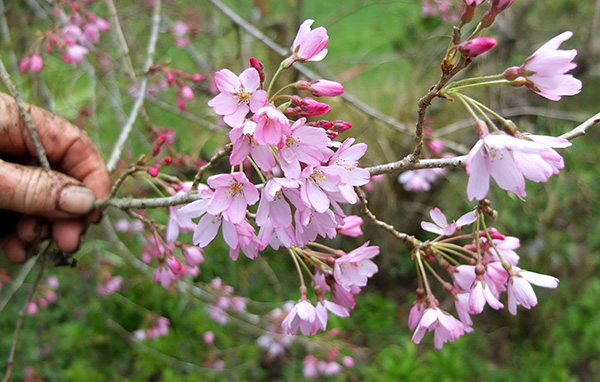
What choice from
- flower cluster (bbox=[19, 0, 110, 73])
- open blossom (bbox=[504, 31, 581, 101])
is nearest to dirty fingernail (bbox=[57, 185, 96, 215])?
flower cluster (bbox=[19, 0, 110, 73])

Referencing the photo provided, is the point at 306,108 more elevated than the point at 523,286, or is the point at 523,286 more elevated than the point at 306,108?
the point at 306,108

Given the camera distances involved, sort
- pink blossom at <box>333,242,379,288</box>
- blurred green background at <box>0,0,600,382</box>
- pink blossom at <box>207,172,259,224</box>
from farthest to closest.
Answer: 1. blurred green background at <box>0,0,600,382</box>
2. pink blossom at <box>333,242,379,288</box>
3. pink blossom at <box>207,172,259,224</box>

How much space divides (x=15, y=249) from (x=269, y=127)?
55.6 inches

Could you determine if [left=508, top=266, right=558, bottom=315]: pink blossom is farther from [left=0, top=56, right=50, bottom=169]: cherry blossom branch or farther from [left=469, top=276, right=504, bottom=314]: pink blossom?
[left=0, top=56, right=50, bottom=169]: cherry blossom branch

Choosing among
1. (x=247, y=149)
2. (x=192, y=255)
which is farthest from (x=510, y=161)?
(x=192, y=255)

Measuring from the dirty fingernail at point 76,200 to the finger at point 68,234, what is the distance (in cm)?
16

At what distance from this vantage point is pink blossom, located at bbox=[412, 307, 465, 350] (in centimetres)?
106

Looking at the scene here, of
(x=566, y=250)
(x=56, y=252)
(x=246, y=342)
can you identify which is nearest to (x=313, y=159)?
(x=56, y=252)

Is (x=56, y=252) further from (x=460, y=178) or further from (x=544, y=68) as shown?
(x=460, y=178)

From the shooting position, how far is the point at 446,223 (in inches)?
42.9

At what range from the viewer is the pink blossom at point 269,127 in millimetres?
799

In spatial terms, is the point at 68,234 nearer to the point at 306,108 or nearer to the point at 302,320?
the point at 302,320

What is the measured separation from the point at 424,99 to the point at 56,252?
4.73 feet

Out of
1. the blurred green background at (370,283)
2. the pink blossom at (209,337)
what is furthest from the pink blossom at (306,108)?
the pink blossom at (209,337)
